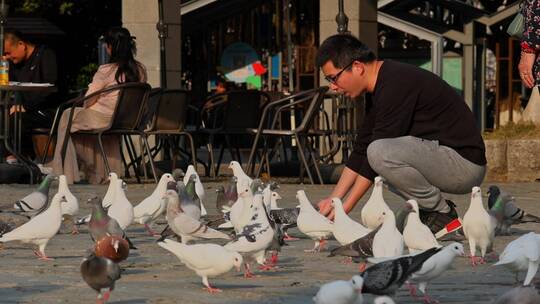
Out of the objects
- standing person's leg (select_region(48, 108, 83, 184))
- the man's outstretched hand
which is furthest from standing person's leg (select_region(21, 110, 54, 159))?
the man's outstretched hand

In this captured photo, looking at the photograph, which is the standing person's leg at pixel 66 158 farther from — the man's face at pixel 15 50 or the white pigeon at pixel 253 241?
the white pigeon at pixel 253 241

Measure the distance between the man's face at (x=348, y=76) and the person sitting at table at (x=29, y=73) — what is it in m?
8.02

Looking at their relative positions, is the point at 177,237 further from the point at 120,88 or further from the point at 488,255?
the point at 120,88

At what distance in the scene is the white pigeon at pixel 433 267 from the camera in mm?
7375

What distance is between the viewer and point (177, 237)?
391 inches

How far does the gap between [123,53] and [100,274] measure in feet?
29.9

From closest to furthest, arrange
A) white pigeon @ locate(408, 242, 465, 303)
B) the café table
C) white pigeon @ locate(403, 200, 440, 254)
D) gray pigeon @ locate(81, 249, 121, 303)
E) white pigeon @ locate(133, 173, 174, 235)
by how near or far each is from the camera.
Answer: gray pigeon @ locate(81, 249, 121, 303)
white pigeon @ locate(408, 242, 465, 303)
white pigeon @ locate(403, 200, 440, 254)
white pigeon @ locate(133, 173, 174, 235)
the café table

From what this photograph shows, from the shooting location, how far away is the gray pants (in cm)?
972

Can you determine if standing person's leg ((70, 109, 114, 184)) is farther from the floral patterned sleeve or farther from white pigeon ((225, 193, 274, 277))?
white pigeon ((225, 193, 274, 277))

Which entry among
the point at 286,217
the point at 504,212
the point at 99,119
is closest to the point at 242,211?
the point at 286,217

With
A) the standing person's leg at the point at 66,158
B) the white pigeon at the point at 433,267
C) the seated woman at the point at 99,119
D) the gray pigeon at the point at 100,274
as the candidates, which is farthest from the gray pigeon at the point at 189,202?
the standing person's leg at the point at 66,158

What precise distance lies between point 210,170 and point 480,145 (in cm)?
818

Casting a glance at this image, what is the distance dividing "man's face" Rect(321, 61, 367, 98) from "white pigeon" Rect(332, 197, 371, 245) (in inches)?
26.5

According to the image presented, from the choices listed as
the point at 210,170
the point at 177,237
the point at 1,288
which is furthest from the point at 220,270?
the point at 210,170
